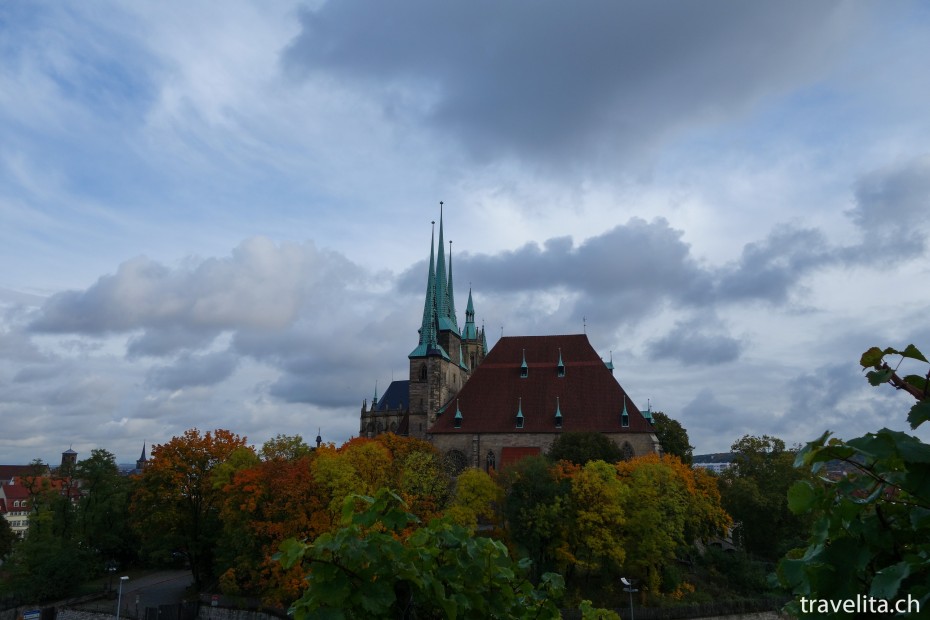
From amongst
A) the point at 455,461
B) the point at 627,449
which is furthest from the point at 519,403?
the point at 627,449

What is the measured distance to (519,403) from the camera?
54.6 meters

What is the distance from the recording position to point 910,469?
2777mm

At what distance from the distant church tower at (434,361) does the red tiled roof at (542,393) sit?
2.78m

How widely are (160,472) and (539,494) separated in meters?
23.2

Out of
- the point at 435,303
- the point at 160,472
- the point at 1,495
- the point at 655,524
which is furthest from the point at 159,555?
the point at 1,495

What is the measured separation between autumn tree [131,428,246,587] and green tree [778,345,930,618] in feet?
136

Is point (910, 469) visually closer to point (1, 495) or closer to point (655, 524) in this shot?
point (655, 524)

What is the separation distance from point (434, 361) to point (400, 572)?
55897 mm

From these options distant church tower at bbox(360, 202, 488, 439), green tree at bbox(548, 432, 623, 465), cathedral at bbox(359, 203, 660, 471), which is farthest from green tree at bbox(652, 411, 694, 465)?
distant church tower at bbox(360, 202, 488, 439)

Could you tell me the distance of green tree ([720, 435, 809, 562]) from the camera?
1673 inches

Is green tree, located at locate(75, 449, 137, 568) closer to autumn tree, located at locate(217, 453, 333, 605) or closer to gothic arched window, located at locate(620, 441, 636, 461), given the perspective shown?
autumn tree, located at locate(217, 453, 333, 605)

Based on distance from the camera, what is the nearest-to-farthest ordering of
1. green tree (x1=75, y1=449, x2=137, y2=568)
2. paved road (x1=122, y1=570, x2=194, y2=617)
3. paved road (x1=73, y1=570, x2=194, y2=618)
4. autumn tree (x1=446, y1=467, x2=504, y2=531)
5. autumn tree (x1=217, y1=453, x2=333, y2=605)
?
autumn tree (x1=217, y1=453, x2=333, y2=605)
autumn tree (x1=446, y1=467, x2=504, y2=531)
paved road (x1=73, y1=570, x2=194, y2=618)
paved road (x1=122, y1=570, x2=194, y2=617)
green tree (x1=75, y1=449, x2=137, y2=568)

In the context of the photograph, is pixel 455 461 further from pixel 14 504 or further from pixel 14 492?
pixel 14 492

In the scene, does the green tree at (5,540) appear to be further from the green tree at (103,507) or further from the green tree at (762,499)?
the green tree at (762,499)
